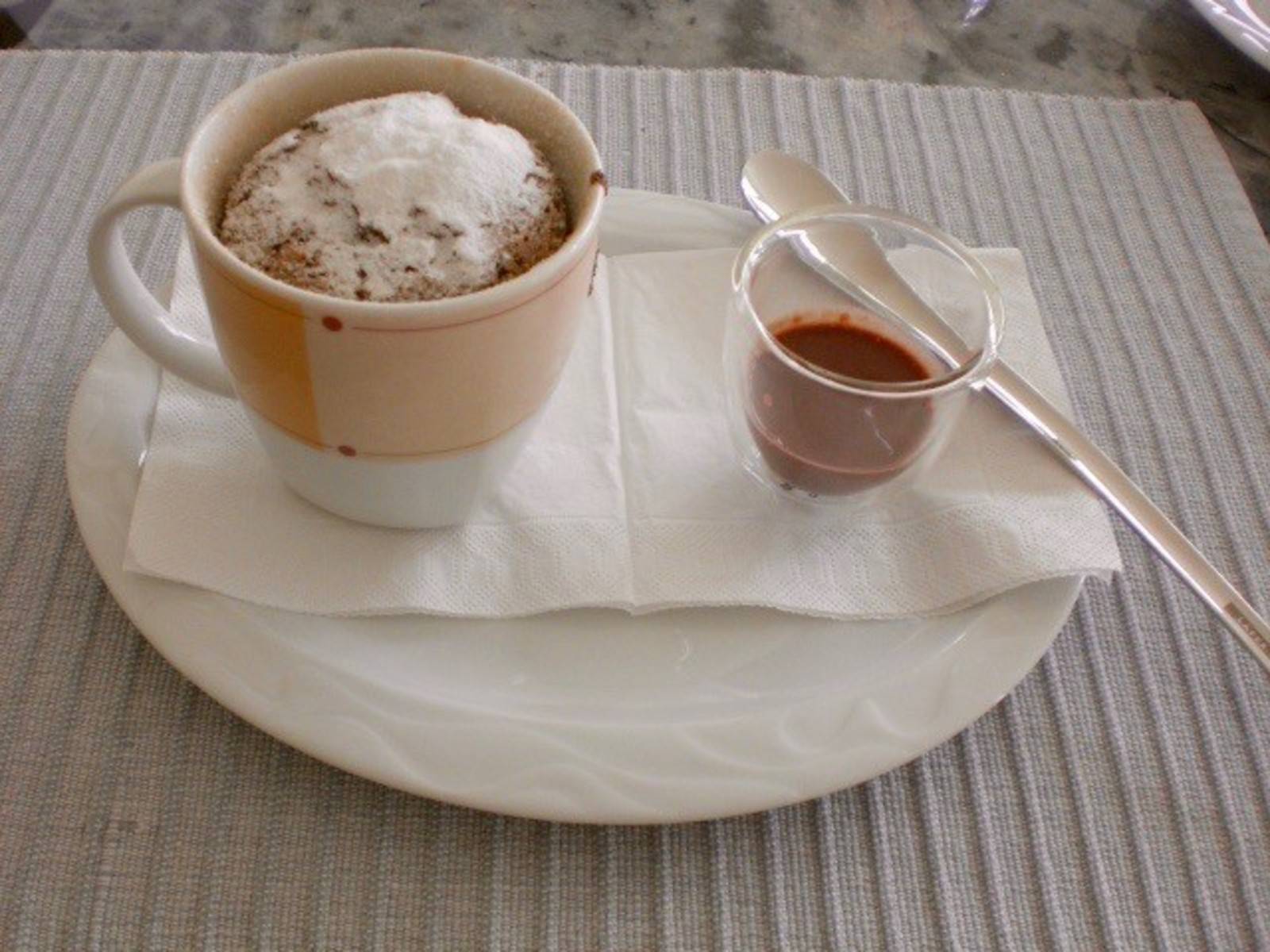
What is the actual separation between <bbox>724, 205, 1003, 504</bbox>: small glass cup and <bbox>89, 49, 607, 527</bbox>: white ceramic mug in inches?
4.2

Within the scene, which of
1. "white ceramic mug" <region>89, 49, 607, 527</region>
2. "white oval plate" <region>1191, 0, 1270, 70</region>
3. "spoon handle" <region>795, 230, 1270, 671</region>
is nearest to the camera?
"white ceramic mug" <region>89, 49, 607, 527</region>

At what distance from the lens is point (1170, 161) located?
33.2 inches

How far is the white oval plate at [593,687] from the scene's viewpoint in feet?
1.50

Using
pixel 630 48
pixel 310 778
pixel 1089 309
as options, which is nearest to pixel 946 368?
pixel 1089 309

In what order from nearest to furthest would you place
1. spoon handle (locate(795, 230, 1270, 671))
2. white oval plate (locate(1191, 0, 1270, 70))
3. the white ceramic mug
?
the white ceramic mug, spoon handle (locate(795, 230, 1270, 671)), white oval plate (locate(1191, 0, 1270, 70))

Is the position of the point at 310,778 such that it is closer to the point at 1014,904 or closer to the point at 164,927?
the point at 164,927

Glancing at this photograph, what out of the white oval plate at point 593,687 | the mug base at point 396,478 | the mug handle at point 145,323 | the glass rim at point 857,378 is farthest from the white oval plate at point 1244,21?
the mug handle at point 145,323

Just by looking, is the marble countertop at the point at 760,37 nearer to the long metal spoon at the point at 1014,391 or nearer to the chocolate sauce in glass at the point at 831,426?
the long metal spoon at the point at 1014,391

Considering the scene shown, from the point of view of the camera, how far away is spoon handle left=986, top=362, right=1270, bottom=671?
0.53 metres

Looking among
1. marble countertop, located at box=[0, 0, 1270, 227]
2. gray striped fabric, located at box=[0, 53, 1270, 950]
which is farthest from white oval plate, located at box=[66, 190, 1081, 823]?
marble countertop, located at box=[0, 0, 1270, 227]

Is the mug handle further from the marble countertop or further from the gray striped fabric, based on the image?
the marble countertop

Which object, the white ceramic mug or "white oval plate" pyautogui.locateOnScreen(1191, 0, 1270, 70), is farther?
"white oval plate" pyautogui.locateOnScreen(1191, 0, 1270, 70)

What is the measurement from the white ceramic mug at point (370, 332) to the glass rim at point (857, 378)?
104mm

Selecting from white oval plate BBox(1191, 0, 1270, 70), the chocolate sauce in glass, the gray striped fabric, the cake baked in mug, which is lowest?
the gray striped fabric
